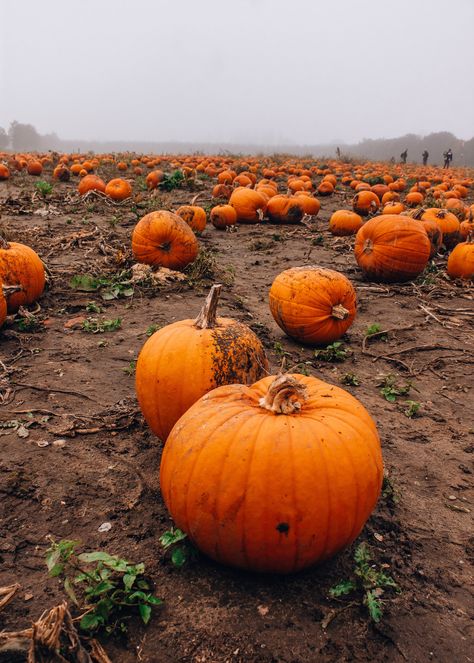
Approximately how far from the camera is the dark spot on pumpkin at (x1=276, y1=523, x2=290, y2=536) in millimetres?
1838

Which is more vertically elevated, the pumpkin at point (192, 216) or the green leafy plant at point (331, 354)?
the pumpkin at point (192, 216)

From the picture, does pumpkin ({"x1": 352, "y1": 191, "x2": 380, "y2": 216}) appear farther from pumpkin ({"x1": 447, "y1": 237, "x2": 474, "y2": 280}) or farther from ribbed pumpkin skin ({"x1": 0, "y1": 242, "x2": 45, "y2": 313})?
ribbed pumpkin skin ({"x1": 0, "y1": 242, "x2": 45, "y2": 313})

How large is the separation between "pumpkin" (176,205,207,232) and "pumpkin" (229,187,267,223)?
204 centimetres

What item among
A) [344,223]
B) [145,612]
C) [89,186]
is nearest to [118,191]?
[89,186]

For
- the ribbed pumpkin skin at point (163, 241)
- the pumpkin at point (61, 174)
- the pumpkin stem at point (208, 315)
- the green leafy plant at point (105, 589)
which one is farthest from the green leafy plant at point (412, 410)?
the pumpkin at point (61, 174)

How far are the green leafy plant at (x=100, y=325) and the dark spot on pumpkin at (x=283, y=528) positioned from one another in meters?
3.42

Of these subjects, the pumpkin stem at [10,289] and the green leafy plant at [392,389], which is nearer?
the green leafy plant at [392,389]

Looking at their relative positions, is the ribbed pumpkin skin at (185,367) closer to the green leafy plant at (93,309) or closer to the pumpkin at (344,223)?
the green leafy plant at (93,309)

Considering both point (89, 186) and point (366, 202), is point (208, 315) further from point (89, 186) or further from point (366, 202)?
point (89, 186)

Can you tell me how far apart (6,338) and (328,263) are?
17.4 feet

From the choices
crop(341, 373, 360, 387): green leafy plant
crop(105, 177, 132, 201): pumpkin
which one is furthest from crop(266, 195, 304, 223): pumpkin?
crop(341, 373, 360, 387): green leafy plant

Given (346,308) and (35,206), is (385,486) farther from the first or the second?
(35,206)

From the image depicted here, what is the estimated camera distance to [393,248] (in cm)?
633

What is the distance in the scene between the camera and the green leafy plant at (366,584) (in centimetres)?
189
